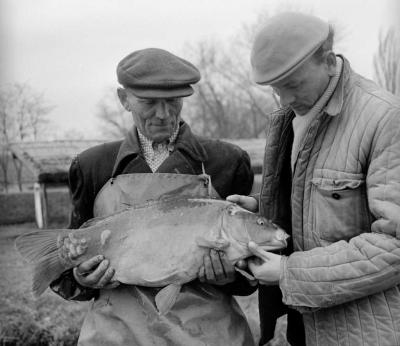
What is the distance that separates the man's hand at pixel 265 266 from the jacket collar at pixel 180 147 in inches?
29.3

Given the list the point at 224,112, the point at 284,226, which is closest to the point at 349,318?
the point at 284,226

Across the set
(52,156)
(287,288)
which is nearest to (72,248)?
(287,288)

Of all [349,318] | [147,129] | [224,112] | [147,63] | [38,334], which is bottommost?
[224,112]

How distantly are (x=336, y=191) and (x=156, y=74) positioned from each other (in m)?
1.22

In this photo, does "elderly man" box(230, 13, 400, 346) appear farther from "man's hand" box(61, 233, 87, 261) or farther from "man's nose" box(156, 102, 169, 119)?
"man's hand" box(61, 233, 87, 261)

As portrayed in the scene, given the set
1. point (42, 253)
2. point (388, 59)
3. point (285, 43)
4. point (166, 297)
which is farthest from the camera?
point (388, 59)

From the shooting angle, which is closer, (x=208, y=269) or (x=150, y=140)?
(x=208, y=269)

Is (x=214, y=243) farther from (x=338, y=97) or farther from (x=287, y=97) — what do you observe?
(x=338, y=97)

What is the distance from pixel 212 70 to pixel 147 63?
3641 cm

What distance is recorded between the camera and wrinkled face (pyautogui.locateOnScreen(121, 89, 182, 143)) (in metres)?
3.23

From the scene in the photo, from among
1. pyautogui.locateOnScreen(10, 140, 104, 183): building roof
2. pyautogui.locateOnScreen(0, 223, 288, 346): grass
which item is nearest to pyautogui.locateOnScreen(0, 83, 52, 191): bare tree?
pyautogui.locateOnScreen(10, 140, 104, 183): building roof

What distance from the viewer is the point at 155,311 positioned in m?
3.17

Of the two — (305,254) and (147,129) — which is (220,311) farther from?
(147,129)

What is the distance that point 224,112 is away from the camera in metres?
39.4
